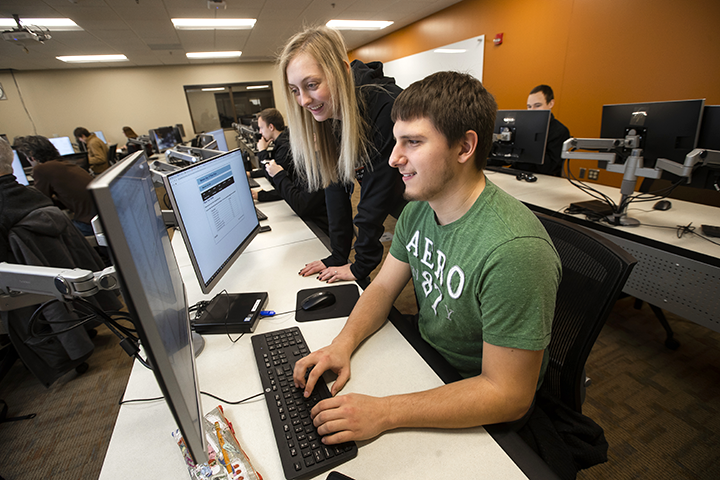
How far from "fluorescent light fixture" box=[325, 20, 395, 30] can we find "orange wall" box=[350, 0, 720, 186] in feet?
4.55

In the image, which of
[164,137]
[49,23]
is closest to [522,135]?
[49,23]

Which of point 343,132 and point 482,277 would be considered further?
point 343,132

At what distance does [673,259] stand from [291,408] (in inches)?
69.0

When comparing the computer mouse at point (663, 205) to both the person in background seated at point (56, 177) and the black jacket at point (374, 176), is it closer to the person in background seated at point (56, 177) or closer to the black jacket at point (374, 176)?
the black jacket at point (374, 176)

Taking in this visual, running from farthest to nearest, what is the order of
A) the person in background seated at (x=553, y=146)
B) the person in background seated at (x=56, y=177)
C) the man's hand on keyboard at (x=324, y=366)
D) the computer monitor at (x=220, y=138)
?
the computer monitor at (x=220, y=138), the person in background seated at (x=553, y=146), the person in background seated at (x=56, y=177), the man's hand on keyboard at (x=324, y=366)

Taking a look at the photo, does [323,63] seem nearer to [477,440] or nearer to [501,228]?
[501,228]

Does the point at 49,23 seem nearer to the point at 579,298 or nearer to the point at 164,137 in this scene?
the point at 164,137

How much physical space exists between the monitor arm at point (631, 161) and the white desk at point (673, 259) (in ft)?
0.43

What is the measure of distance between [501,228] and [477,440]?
0.42m

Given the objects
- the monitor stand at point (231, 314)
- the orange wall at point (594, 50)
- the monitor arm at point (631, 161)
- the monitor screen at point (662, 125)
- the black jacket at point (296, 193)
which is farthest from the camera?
the orange wall at point (594, 50)

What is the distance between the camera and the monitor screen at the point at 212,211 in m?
0.90

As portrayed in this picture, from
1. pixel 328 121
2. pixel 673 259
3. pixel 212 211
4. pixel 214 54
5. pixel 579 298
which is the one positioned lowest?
pixel 673 259

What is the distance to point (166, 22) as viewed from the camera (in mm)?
4797

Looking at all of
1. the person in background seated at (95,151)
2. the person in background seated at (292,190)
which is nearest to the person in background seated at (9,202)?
the person in background seated at (292,190)
